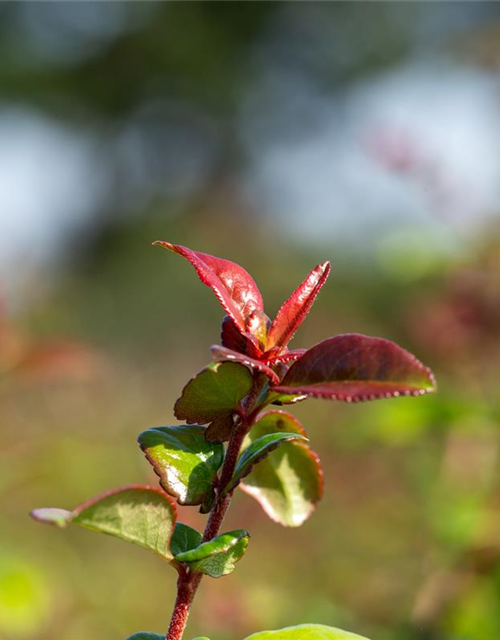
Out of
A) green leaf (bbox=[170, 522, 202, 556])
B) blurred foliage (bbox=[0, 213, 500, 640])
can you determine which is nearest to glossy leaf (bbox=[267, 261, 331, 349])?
green leaf (bbox=[170, 522, 202, 556])

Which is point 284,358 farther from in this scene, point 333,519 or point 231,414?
point 333,519

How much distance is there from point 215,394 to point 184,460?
0.13 feet

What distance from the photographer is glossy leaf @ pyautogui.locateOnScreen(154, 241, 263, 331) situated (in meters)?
0.41

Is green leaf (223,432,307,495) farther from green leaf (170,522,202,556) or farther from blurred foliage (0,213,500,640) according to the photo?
blurred foliage (0,213,500,640)

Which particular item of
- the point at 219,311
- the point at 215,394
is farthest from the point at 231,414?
the point at 219,311

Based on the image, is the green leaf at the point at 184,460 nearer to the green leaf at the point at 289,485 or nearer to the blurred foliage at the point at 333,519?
the green leaf at the point at 289,485

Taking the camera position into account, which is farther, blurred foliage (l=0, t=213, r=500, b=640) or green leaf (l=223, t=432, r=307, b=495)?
blurred foliage (l=0, t=213, r=500, b=640)

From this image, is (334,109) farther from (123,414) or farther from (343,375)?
(343,375)

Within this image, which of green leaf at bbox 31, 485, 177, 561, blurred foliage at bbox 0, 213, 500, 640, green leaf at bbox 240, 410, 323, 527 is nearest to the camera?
green leaf at bbox 31, 485, 177, 561

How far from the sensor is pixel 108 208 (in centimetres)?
1627

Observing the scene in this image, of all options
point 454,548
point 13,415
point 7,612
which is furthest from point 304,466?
point 13,415

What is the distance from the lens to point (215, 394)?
40 centimetres

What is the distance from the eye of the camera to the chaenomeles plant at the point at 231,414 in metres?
0.37

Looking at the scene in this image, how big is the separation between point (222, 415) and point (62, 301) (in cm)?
964
